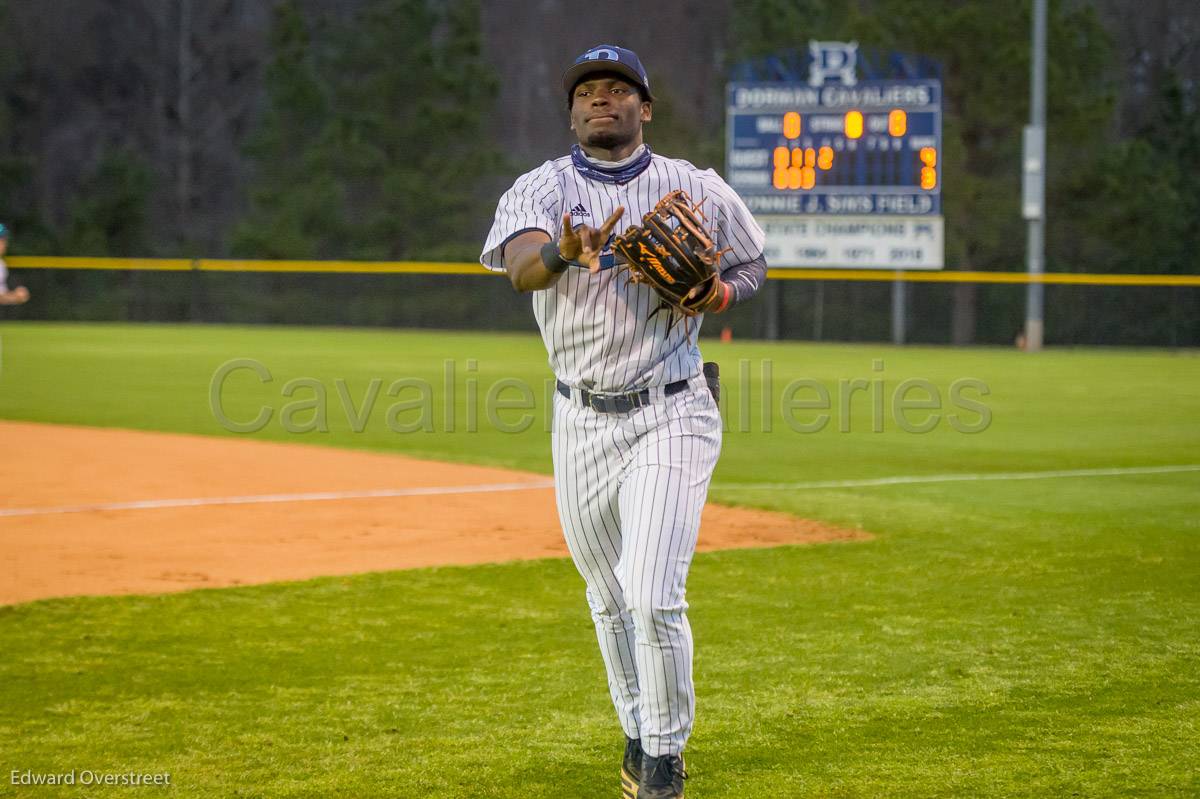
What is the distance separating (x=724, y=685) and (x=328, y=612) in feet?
6.12

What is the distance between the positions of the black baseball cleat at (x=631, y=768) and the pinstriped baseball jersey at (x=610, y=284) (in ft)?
2.83

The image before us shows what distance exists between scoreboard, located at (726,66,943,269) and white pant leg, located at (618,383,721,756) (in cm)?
2172

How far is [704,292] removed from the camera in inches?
135

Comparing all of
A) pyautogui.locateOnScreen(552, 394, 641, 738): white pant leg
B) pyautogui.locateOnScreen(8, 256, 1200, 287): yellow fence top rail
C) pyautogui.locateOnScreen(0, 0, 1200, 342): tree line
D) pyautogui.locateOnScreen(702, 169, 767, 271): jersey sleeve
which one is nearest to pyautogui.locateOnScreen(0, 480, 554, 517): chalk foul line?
pyautogui.locateOnScreen(552, 394, 641, 738): white pant leg

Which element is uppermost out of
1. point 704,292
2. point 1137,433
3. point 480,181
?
point 480,181

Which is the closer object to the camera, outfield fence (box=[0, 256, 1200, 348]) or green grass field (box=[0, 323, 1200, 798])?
green grass field (box=[0, 323, 1200, 798])

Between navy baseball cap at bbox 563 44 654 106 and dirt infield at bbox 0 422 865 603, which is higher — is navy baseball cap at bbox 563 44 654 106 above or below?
above

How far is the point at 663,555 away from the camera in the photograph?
136 inches

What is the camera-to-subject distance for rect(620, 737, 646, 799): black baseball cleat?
3574 millimetres

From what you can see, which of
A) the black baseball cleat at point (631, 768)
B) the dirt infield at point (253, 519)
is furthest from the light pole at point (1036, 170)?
the black baseball cleat at point (631, 768)

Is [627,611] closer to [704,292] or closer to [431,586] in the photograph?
[704,292]

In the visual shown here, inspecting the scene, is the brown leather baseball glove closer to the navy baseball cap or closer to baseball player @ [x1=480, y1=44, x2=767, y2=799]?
baseball player @ [x1=480, y1=44, x2=767, y2=799]

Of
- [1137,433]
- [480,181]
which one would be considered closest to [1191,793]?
[1137,433]

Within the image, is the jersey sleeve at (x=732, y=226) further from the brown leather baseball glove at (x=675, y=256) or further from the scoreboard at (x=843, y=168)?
the scoreboard at (x=843, y=168)
